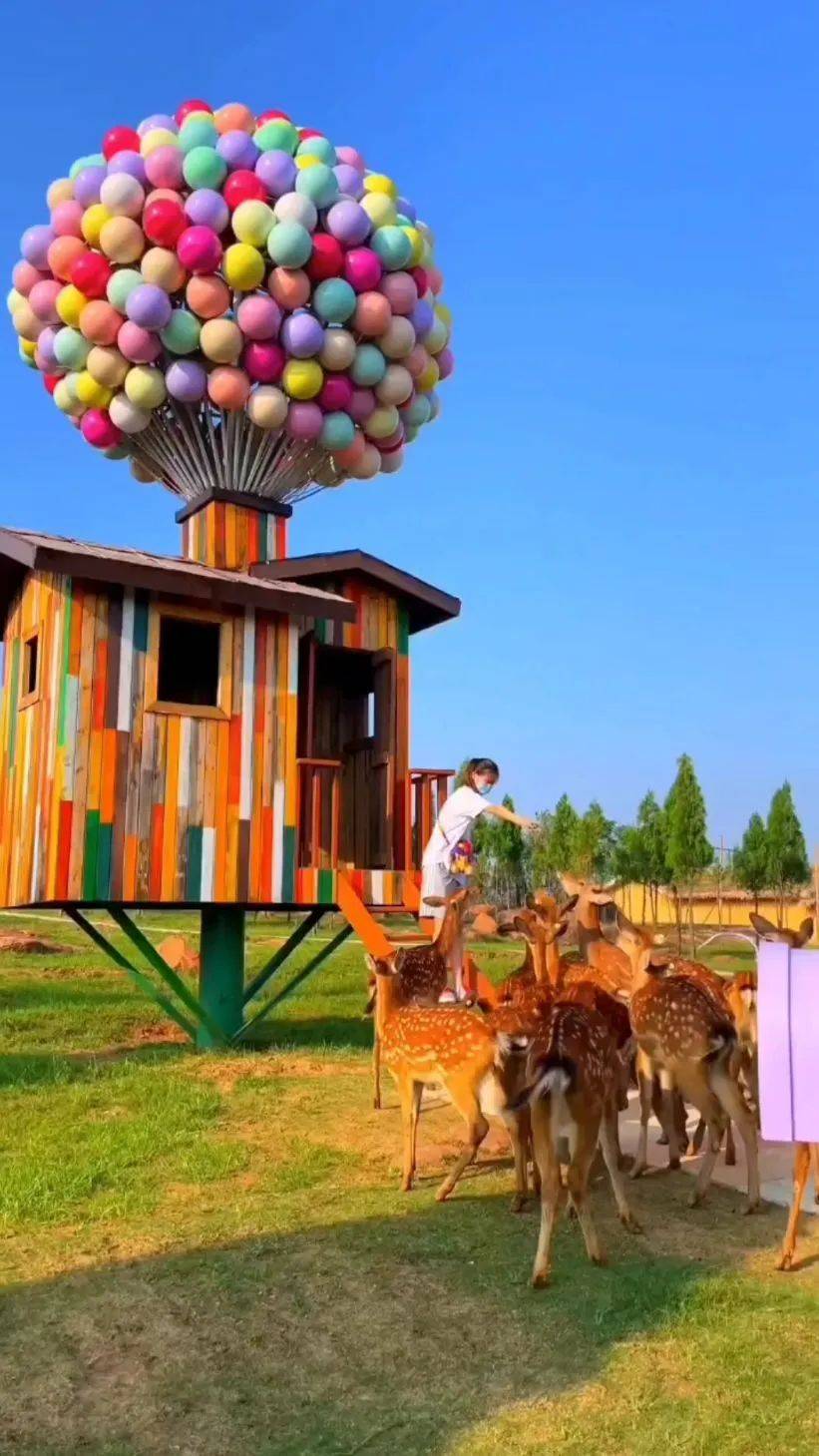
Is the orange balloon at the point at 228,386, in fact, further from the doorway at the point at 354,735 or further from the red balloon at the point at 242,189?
the doorway at the point at 354,735

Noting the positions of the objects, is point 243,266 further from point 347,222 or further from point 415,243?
point 415,243

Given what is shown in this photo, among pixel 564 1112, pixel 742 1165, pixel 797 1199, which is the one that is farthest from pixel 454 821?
pixel 797 1199

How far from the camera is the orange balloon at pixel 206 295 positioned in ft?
39.8

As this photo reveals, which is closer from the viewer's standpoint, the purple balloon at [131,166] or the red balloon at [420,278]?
the purple balloon at [131,166]

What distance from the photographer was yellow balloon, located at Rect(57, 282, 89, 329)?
12.6 metres

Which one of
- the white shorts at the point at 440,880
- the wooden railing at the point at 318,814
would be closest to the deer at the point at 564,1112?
the white shorts at the point at 440,880

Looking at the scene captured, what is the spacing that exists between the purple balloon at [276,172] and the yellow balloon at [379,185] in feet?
3.94

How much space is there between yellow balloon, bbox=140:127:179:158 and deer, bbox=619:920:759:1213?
10157mm

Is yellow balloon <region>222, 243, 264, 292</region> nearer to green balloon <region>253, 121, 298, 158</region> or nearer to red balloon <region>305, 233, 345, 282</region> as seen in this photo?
red balloon <region>305, 233, 345, 282</region>

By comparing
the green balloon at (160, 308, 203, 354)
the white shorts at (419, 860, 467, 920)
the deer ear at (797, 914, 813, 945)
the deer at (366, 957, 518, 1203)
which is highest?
the green balloon at (160, 308, 203, 354)

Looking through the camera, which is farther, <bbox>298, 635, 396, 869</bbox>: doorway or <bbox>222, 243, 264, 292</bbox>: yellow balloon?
<bbox>298, 635, 396, 869</bbox>: doorway

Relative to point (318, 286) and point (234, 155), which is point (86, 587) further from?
point (234, 155)

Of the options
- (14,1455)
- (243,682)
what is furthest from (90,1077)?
(14,1455)

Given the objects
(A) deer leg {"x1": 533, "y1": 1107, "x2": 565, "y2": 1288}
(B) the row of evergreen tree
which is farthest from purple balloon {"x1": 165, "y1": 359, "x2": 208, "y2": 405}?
(B) the row of evergreen tree
